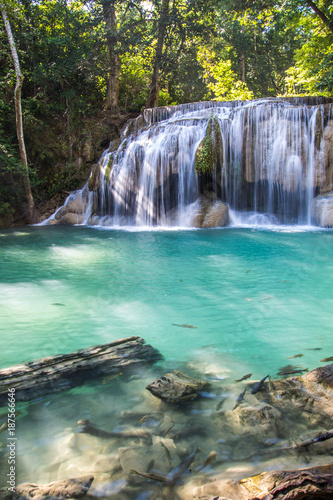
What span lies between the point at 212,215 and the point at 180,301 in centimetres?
800

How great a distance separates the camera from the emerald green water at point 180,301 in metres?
3.03

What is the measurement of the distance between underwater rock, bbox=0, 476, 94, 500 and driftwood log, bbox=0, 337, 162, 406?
0.84 meters

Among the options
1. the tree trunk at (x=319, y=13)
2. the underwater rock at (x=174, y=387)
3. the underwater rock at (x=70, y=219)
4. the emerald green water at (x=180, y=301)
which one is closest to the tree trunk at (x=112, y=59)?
the underwater rock at (x=70, y=219)

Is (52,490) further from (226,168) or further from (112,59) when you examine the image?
(112,59)

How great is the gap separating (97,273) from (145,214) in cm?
793

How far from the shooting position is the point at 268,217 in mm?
12641

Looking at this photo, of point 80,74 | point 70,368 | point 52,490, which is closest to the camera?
point 52,490

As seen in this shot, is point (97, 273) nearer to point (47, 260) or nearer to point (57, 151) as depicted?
point (47, 260)

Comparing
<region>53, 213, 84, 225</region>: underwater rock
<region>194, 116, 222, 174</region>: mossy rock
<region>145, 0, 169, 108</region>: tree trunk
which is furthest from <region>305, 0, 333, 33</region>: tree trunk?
<region>53, 213, 84, 225</region>: underwater rock

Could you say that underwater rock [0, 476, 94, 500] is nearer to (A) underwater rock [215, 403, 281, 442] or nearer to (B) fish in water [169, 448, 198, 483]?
(B) fish in water [169, 448, 198, 483]

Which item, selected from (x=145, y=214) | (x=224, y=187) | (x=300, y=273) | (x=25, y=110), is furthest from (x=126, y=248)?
(x=25, y=110)

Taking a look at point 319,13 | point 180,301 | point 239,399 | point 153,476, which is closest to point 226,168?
point 319,13

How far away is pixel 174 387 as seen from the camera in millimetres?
2203

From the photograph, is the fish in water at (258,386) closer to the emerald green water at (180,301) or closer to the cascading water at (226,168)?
the emerald green water at (180,301)
